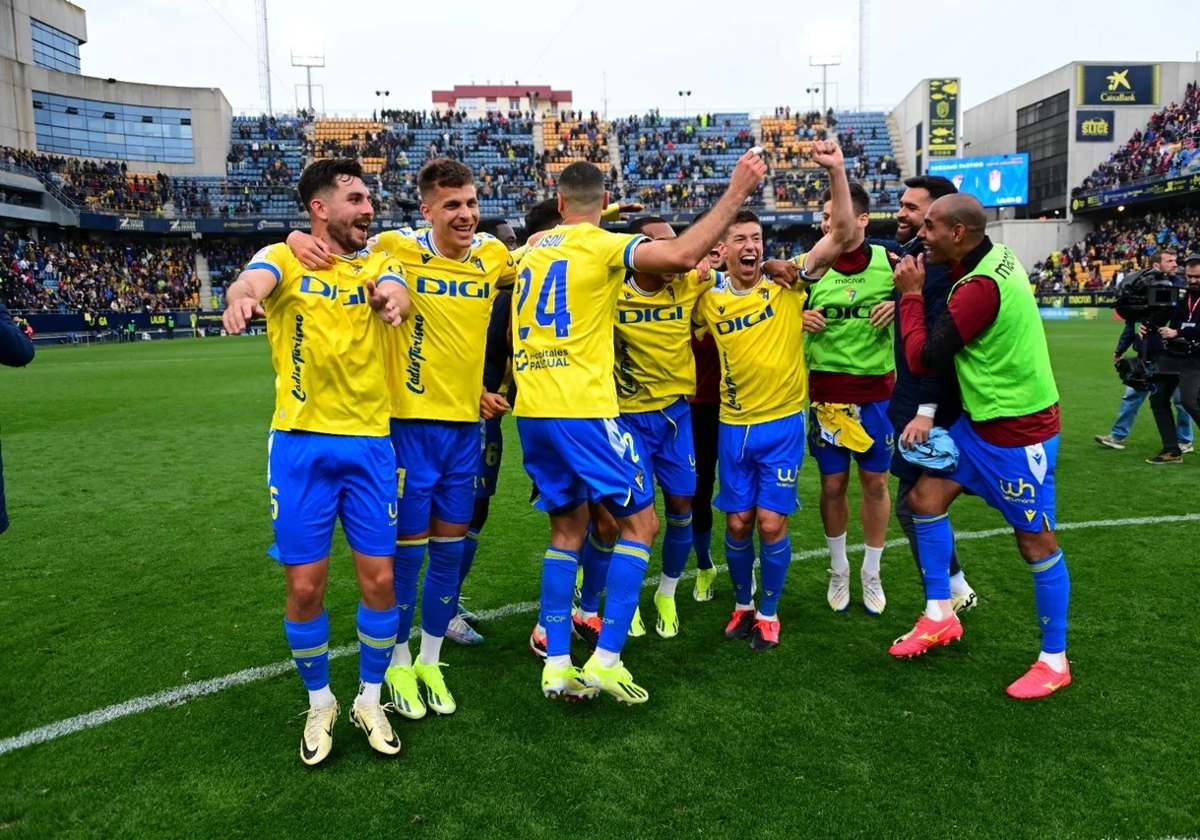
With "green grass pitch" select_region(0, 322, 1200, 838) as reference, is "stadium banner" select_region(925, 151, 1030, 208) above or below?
above

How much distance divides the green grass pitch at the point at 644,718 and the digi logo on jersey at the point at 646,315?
1855mm

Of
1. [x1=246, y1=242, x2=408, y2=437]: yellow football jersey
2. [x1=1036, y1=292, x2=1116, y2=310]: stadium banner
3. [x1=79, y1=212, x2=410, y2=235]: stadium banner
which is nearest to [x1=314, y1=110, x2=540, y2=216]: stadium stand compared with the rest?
[x1=79, y1=212, x2=410, y2=235]: stadium banner

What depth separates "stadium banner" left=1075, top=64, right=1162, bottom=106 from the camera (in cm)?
4641

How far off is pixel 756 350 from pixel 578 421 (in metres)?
1.40

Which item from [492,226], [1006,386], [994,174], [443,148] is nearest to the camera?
[1006,386]

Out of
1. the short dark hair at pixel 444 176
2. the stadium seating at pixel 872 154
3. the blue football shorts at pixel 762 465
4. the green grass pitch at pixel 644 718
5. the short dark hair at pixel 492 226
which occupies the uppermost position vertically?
the stadium seating at pixel 872 154

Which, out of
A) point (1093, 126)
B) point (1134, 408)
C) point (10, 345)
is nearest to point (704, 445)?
point (10, 345)

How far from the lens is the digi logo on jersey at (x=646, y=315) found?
456 cm

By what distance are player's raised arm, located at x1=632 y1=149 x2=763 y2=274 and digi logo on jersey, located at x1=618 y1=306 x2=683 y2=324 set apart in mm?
955

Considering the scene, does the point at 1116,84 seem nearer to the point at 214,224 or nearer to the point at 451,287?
the point at 214,224

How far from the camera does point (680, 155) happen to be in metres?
52.7

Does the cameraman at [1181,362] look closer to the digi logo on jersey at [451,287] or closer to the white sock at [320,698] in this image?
the digi logo on jersey at [451,287]

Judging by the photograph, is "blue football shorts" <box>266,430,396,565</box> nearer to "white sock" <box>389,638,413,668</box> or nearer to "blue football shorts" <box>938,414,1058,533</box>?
"white sock" <box>389,638,413,668</box>

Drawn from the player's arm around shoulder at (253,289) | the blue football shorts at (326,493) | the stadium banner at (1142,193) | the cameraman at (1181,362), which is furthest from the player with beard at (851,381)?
the stadium banner at (1142,193)
